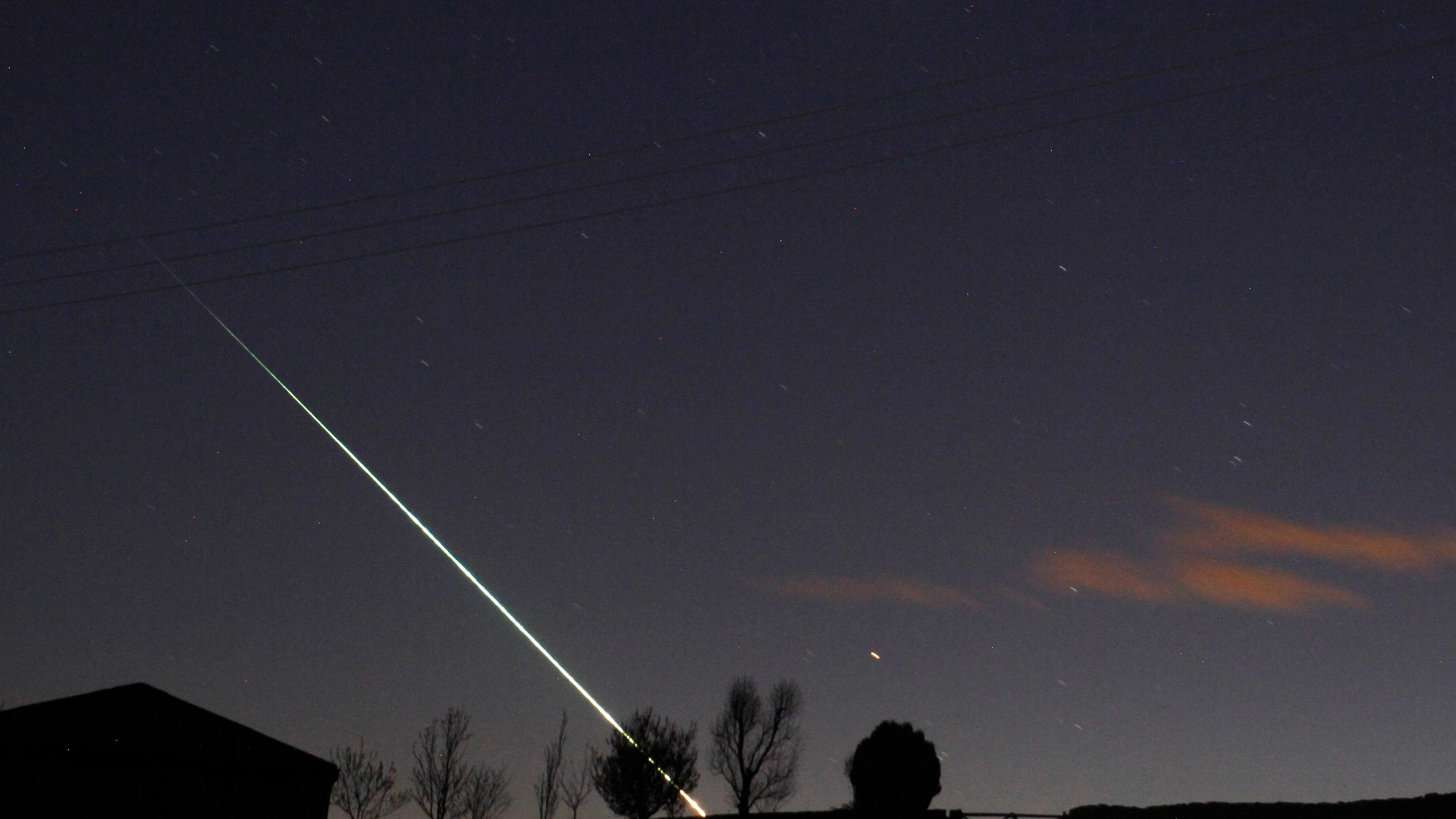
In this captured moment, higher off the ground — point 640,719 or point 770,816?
point 640,719

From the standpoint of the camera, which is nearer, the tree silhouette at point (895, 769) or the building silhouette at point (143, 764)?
the building silhouette at point (143, 764)

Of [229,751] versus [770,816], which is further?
[770,816]

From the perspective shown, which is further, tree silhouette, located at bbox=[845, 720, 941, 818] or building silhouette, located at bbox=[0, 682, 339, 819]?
tree silhouette, located at bbox=[845, 720, 941, 818]

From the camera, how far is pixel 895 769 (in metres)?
61.9

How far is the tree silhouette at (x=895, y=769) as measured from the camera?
61.0 meters

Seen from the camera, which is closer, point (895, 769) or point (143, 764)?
point (143, 764)

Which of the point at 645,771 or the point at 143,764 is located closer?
the point at 143,764

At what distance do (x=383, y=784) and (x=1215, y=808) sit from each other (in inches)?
1805

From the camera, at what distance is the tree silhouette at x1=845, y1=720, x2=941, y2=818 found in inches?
2403

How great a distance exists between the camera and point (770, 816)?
34.7m

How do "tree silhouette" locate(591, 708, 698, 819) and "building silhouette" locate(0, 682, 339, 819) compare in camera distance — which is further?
"tree silhouette" locate(591, 708, 698, 819)

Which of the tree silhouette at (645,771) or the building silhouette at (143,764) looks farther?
the tree silhouette at (645,771)

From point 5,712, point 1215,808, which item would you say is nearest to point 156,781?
point 5,712

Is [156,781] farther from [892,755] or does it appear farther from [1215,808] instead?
[892,755]
